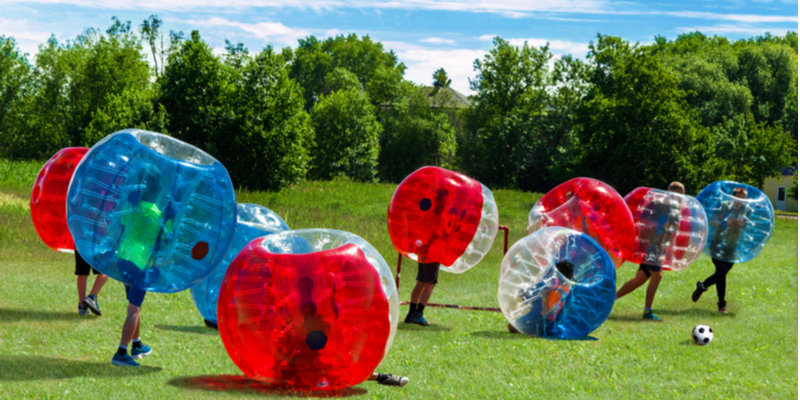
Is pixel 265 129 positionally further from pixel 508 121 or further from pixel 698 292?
pixel 698 292

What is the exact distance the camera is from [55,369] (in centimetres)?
747

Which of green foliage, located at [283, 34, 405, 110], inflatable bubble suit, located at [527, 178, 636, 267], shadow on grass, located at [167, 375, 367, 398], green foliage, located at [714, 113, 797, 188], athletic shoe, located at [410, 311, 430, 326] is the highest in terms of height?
green foliage, located at [283, 34, 405, 110]

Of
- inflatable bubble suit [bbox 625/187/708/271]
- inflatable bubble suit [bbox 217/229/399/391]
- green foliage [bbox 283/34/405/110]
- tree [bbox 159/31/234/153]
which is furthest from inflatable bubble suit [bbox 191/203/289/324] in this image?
green foliage [bbox 283/34/405/110]

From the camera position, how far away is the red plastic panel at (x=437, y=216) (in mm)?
10617

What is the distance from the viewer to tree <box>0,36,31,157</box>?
193 ft

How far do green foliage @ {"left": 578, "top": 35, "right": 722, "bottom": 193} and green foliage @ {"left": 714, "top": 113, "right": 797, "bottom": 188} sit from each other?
2.64 meters

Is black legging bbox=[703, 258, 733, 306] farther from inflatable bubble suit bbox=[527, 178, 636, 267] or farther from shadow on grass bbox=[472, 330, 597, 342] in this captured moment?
shadow on grass bbox=[472, 330, 597, 342]

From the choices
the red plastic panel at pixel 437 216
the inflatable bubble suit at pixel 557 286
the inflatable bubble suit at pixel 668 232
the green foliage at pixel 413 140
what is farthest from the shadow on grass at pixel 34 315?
the green foliage at pixel 413 140

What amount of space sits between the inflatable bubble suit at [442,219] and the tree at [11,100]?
58226mm

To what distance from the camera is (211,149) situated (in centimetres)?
3972

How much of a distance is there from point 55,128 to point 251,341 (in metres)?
59.3

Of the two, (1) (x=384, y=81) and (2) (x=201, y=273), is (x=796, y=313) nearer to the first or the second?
(2) (x=201, y=273)

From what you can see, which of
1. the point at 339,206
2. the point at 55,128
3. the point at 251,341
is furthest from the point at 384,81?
the point at 251,341

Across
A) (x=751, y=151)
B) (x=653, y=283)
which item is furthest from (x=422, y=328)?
(x=751, y=151)
